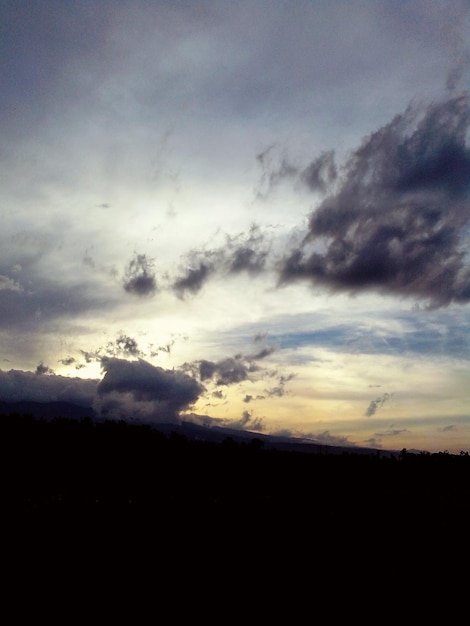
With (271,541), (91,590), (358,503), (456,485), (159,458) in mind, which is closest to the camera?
(91,590)

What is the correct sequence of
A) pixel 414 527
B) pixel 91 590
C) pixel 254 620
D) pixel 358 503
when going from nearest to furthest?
pixel 254 620 < pixel 91 590 < pixel 414 527 < pixel 358 503

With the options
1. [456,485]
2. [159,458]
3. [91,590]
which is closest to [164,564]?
[91,590]

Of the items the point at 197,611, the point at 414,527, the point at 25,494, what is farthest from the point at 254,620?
the point at 25,494

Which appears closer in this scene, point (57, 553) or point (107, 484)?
point (57, 553)

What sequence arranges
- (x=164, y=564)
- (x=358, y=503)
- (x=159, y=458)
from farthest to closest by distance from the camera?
1. (x=159, y=458)
2. (x=358, y=503)
3. (x=164, y=564)

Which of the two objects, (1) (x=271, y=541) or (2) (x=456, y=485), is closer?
(1) (x=271, y=541)

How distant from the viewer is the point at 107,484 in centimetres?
4453

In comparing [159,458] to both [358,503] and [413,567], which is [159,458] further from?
[413,567]

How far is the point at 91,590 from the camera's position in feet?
62.3

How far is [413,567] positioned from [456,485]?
149 ft

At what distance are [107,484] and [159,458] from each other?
985 centimetres

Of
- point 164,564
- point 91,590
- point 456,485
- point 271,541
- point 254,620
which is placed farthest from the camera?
point 456,485

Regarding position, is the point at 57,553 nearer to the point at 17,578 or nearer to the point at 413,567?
the point at 17,578

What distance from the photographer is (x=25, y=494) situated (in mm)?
36625
